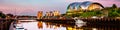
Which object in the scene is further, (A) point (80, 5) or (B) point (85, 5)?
(A) point (80, 5)

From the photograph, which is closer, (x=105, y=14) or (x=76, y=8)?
(x=105, y=14)

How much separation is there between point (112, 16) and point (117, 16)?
2241 millimetres

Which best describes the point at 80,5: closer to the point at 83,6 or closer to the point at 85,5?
the point at 83,6

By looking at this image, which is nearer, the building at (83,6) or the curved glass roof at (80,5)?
the building at (83,6)

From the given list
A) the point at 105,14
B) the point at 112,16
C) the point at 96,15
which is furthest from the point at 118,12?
the point at 96,15

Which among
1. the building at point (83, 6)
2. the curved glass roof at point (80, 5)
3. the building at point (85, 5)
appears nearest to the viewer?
the building at point (83, 6)

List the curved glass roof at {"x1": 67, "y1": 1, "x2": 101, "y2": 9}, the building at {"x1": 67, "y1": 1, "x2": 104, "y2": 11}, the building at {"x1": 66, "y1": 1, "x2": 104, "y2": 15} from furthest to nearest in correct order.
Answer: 1. the curved glass roof at {"x1": 67, "y1": 1, "x2": 101, "y2": 9}
2. the building at {"x1": 67, "y1": 1, "x2": 104, "y2": 11}
3. the building at {"x1": 66, "y1": 1, "x2": 104, "y2": 15}

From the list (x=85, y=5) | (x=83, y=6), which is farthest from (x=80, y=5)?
(x=85, y=5)

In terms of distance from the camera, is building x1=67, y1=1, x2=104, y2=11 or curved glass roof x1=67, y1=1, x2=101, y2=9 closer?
building x1=67, y1=1, x2=104, y2=11

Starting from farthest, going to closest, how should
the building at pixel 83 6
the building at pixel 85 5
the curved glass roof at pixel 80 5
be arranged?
the curved glass roof at pixel 80 5
the building at pixel 85 5
the building at pixel 83 6

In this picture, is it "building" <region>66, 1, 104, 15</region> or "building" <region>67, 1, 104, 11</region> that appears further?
"building" <region>67, 1, 104, 11</region>

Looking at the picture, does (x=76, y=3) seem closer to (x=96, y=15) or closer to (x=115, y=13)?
(x=96, y=15)

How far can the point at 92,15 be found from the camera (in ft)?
282

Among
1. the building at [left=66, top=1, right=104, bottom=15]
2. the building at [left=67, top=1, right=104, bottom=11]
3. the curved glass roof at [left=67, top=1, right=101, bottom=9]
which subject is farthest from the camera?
the curved glass roof at [left=67, top=1, right=101, bottom=9]
